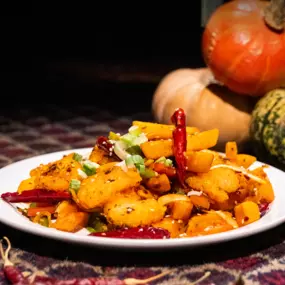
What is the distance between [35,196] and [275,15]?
1.06m

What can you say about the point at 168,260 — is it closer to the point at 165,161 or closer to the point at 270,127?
the point at 165,161

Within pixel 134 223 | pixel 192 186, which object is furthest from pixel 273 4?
pixel 134 223

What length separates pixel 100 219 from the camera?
3.67ft

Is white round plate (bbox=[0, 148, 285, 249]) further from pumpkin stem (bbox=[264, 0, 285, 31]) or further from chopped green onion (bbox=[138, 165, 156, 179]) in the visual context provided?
pumpkin stem (bbox=[264, 0, 285, 31])

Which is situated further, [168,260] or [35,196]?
[35,196]

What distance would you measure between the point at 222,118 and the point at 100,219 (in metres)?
0.92

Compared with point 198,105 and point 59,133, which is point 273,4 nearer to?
point 198,105

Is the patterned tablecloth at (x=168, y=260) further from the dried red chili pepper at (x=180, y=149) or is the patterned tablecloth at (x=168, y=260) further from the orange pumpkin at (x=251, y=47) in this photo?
the orange pumpkin at (x=251, y=47)

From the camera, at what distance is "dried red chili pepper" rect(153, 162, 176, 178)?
1.10 m

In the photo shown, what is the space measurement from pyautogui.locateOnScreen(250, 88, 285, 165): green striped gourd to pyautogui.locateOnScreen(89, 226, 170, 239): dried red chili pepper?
30.4 inches

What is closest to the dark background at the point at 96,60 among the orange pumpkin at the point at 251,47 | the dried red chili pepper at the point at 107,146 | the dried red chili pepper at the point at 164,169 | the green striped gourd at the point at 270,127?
the orange pumpkin at the point at 251,47

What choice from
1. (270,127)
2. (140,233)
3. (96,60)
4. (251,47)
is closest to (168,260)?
(140,233)

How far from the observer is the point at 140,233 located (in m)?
1.03

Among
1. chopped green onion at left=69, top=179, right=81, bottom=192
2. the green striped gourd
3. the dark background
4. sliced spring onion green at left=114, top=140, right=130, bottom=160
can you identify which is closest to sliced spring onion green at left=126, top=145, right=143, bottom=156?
sliced spring onion green at left=114, top=140, right=130, bottom=160
